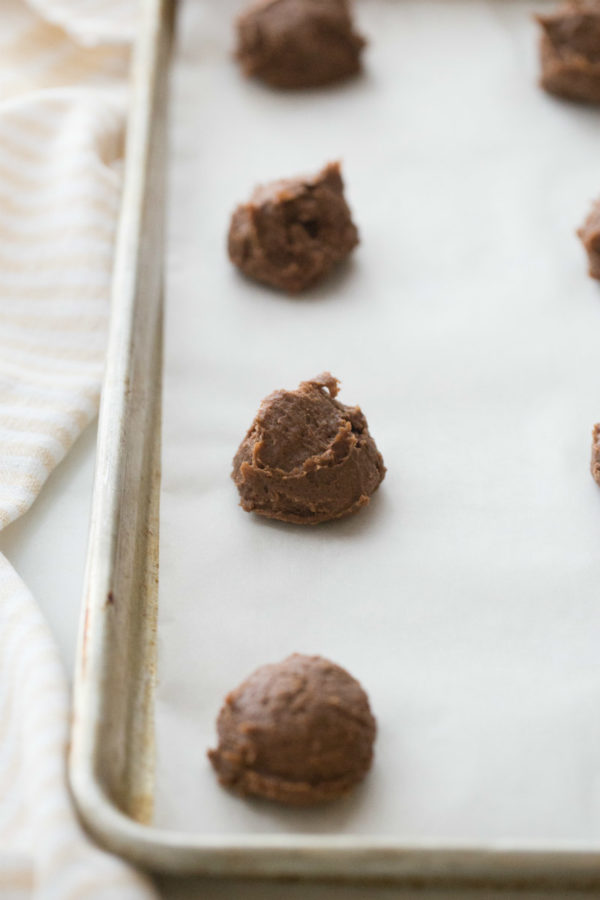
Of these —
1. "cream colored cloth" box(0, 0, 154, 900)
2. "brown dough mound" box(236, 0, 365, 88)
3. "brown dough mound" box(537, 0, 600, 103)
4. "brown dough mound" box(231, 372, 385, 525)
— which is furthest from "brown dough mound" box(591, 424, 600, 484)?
"brown dough mound" box(236, 0, 365, 88)

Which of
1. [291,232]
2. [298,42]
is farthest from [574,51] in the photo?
[291,232]

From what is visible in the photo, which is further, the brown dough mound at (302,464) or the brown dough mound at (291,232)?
the brown dough mound at (291,232)

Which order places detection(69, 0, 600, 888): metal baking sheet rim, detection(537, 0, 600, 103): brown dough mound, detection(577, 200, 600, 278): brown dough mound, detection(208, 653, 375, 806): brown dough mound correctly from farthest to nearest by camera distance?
detection(537, 0, 600, 103): brown dough mound < detection(577, 200, 600, 278): brown dough mound < detection(208, 653, 375, 806): brown dough mound < detection(69, 0, 600, 888): metal baking sheet rim

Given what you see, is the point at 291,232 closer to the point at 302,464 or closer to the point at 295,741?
the point at 302,464

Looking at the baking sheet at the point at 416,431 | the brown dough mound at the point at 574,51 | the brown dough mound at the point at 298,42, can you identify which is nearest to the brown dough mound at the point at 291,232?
the baking sheet at the point at 416,431

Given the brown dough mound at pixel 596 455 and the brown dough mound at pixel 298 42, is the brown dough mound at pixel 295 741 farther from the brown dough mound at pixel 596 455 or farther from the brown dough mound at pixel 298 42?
the brown dough mound at pixel 298 42

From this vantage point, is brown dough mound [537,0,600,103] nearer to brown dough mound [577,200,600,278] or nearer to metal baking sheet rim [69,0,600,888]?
brown dough mound [577,200,600,278]
